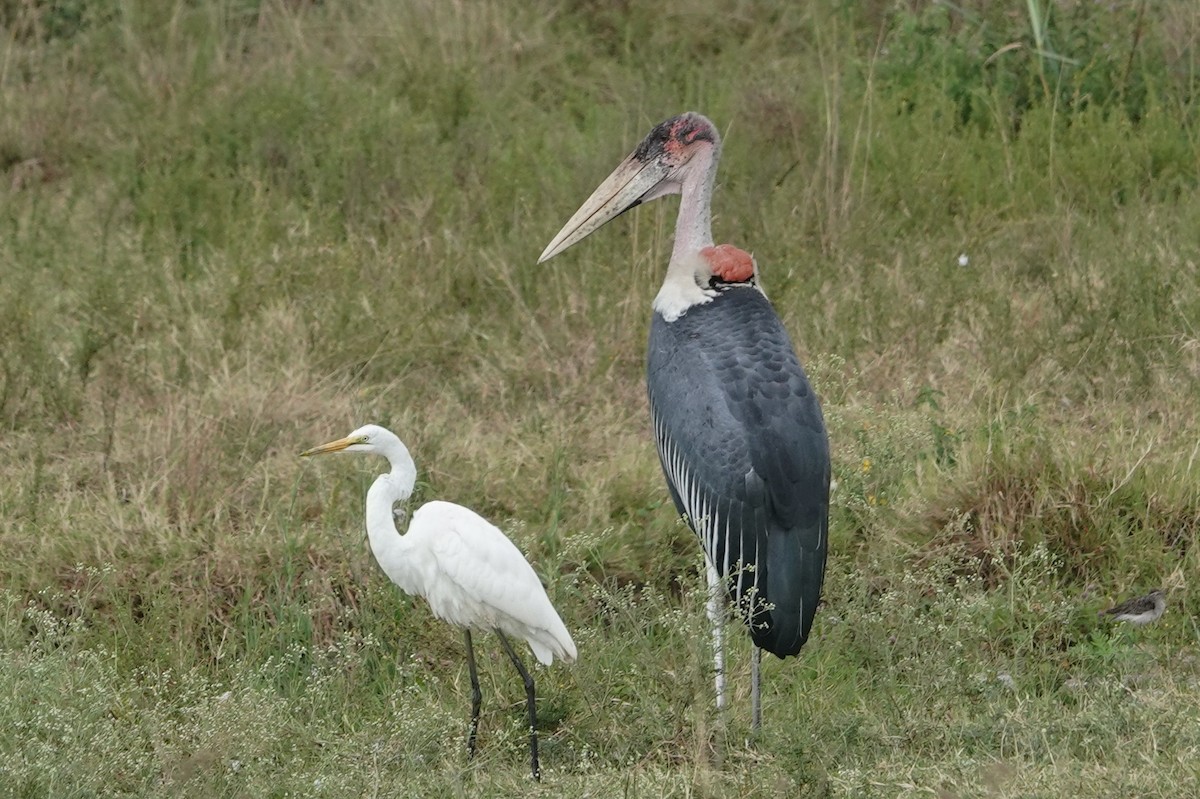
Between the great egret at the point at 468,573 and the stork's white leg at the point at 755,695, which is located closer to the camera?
the great egret at the point at 468,573

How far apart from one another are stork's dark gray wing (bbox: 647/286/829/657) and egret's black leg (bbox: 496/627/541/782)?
447 mm

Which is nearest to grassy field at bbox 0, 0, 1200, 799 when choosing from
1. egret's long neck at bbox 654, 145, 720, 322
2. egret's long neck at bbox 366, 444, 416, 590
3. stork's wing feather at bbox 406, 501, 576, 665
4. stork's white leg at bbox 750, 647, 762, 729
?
stork's white leg at bbox 750, 647, 762, 729

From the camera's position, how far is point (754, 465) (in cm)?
369

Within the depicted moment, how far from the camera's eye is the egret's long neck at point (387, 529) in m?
3.66

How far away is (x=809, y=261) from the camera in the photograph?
5.85 meters

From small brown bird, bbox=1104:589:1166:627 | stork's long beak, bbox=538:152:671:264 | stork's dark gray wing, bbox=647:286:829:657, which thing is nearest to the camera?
stork's dark gray wing, bbox=647:286:829:657

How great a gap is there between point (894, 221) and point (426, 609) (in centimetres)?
252

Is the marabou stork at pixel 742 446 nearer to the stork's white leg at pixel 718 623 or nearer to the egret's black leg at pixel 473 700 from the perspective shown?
the stork's white leg at pixel 718 623

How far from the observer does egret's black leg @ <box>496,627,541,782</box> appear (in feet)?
11.8

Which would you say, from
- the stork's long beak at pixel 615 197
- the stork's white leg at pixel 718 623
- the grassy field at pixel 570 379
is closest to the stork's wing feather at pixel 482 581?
the grassy field at pixel 570 379

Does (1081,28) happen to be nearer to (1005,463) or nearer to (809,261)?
(809,261)

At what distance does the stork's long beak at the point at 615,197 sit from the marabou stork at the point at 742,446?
1.85 ft

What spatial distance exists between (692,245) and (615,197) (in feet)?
1.27

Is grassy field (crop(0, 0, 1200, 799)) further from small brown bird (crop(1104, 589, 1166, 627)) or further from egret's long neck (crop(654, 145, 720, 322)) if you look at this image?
egret's long neck (crop(654, 145, 720, 322))
